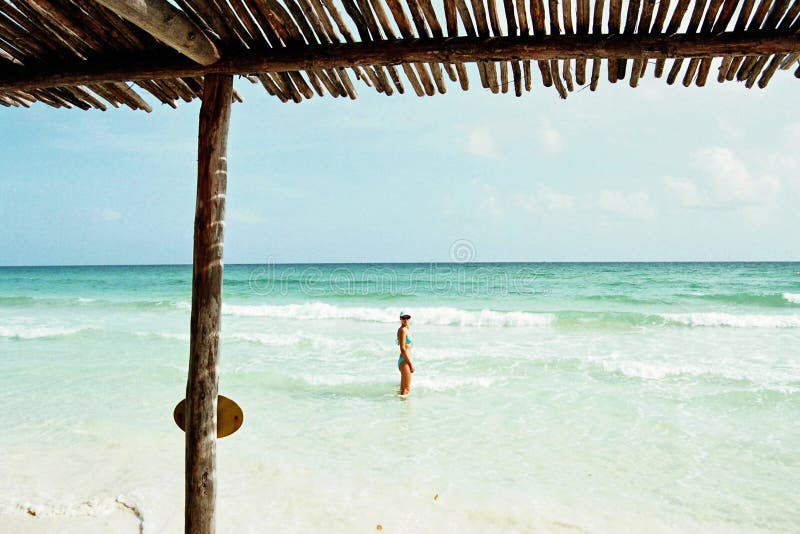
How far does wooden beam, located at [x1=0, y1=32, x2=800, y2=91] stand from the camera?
194cm

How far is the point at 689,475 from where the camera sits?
4.84 m

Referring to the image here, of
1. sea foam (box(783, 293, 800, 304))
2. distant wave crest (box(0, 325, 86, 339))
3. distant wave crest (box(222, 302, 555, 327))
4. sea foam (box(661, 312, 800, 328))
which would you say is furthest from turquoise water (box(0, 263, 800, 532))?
sea foam (box(783, 293, 800, 304))

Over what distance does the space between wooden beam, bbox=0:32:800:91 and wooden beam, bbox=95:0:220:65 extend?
0.47 feet

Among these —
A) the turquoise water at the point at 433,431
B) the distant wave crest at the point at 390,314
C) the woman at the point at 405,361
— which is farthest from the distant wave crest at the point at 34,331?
the woman at the point at 405,361

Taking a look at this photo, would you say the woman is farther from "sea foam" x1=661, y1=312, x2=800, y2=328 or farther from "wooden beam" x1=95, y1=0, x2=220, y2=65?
"sea foam" x1=661, y1=312, x2=800, y2=328

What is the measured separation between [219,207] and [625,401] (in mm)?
6392

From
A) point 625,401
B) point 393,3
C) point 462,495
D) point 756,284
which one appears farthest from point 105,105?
point 756,284

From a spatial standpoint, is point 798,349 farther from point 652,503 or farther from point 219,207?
point 219,207

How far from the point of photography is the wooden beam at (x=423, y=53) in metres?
1.94

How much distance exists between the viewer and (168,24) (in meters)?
1.90

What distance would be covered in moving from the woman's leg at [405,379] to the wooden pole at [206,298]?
5102mm

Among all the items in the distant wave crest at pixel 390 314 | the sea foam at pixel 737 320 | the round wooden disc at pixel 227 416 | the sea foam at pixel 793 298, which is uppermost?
the round wooden disc at pixel 227 416

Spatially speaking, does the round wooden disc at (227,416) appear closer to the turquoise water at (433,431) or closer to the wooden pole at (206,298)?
the wooden pole at (206,298)

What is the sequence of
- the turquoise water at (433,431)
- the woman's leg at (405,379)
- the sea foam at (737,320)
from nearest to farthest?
the turquoise water at (433,431) → the woman's leg at (405,379) → the sea foam at (737,320)
